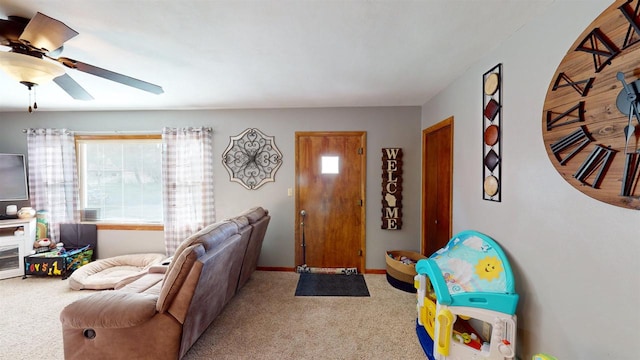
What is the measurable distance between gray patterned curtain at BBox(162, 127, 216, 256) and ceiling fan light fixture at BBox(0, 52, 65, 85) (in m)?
1.73

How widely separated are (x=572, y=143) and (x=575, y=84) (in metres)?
0.29

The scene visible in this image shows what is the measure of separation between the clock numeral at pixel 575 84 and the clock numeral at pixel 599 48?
5cm

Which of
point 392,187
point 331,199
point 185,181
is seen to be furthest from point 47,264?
point 392,187

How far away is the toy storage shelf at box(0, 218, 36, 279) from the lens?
289cm

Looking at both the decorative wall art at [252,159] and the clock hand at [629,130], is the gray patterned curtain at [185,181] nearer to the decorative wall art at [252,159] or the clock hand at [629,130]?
the decorative wall art at [252,159]

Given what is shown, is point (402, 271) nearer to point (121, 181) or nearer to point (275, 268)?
point (275, 268)

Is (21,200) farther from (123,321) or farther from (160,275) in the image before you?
(123,321)

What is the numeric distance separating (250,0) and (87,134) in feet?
12.3

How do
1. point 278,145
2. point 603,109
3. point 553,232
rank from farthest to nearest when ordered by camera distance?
point 278,145
point 553,232
point 603,109

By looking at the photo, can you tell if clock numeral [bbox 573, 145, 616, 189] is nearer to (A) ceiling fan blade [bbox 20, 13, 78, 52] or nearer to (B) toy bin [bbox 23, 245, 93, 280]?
(A) ceiling fan blade [bbox 20, 13, 78, 52]

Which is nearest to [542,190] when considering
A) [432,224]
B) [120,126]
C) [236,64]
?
[432,224]

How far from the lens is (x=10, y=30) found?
1.32 m

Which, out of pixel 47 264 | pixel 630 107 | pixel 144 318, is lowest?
pixel 47 264

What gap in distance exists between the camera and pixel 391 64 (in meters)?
1.95
